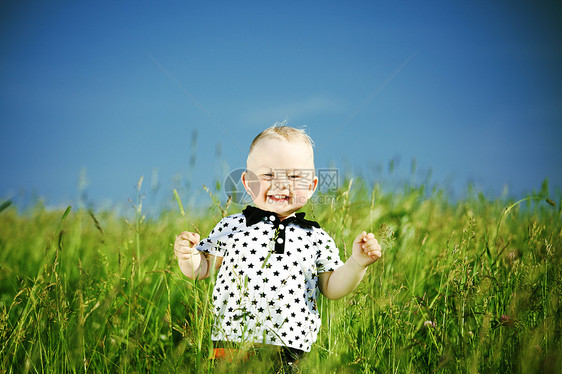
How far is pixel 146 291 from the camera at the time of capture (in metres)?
3.06

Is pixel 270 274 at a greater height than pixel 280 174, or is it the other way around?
pixel 280 174

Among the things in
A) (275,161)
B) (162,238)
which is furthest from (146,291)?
(275,161)

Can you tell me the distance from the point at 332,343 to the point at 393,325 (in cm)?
35

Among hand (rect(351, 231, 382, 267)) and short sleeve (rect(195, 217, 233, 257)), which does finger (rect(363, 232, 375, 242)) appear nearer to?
hand (rect(351, 231, 382, 267))

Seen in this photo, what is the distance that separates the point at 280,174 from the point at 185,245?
640 millimetres

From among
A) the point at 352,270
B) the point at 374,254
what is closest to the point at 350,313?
the point at 352,270

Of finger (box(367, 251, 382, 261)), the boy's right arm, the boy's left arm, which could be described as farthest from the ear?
the boy's right arm

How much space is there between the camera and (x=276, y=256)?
7.70 feet

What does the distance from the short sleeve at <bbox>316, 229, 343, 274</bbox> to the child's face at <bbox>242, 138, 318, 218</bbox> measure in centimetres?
25

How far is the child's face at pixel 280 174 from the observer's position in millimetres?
2381

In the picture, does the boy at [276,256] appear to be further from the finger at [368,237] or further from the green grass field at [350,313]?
the green grass field at [350,313]

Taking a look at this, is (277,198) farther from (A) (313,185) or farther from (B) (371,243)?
(B) (371,243)

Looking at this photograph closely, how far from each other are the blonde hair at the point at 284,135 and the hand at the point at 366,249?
62 centimetres

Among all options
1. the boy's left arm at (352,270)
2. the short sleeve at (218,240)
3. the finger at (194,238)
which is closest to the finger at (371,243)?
the boy's left arm at (352,270)
